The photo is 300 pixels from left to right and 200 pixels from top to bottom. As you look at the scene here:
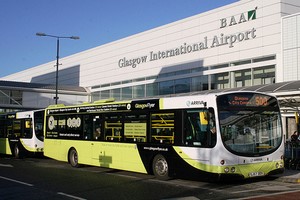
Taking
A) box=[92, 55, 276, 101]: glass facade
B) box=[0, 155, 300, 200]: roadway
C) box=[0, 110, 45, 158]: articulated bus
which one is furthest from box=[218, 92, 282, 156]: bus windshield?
box=[92, 55, 276, 101]: glass facade

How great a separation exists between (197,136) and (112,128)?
4316 mm

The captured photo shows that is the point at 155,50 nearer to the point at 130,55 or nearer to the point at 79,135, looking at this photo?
the point at 130,55

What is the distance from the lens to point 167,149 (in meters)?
12.8

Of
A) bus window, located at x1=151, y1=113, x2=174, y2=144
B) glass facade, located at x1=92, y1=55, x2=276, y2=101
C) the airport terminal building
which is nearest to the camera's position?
bus window, located at x1=151, y1=113, x2=174, y2=144

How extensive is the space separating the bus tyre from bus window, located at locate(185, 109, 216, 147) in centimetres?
126

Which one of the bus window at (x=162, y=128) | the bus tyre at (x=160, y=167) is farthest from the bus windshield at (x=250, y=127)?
the bus tyre at (x=160, y=167)

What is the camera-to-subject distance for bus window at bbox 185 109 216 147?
11531 millimetres

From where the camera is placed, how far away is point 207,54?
112 ft

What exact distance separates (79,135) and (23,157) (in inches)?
288

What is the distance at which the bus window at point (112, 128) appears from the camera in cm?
1486

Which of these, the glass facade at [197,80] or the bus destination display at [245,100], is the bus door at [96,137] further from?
the glass facade at [197,80]

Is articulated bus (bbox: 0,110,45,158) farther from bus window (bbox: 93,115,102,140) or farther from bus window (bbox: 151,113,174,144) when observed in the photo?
bus window (bbox: 151,113,174,144)

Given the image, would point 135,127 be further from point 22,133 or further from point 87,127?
point 22,133

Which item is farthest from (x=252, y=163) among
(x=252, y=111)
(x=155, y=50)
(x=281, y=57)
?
(x=155, y=50)
